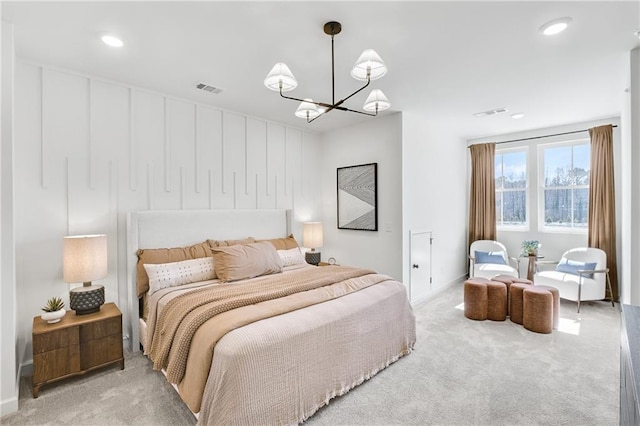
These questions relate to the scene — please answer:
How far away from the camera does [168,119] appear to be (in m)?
3.49

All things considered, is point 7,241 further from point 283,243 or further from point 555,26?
point 555,26

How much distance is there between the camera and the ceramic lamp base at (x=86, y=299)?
2576mm

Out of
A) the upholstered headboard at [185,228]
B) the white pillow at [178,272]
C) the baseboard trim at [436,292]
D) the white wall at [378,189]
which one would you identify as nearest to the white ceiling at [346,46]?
the white wall at [378,189]

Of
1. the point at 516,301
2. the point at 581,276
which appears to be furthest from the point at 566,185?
the point at 516,301

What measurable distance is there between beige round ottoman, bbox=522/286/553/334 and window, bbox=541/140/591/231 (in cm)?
223

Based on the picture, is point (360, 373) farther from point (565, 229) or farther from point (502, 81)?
point (565, 229)

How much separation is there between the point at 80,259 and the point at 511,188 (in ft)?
20.6

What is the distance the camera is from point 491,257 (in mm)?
5117

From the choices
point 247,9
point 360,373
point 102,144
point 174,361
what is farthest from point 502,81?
point 102,144

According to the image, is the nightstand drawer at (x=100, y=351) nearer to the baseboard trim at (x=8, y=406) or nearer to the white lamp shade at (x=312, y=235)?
the baseboard trim at (x=8, y=406)

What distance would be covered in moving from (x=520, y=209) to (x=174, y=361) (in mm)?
5787

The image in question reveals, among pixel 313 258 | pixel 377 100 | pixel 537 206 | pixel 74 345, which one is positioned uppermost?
pixel 377 100

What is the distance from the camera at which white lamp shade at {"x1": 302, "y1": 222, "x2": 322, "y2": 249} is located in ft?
15.3

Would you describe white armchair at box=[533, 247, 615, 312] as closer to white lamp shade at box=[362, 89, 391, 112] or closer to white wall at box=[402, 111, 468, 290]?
white wall at box=[402, 111, 468, 290]
